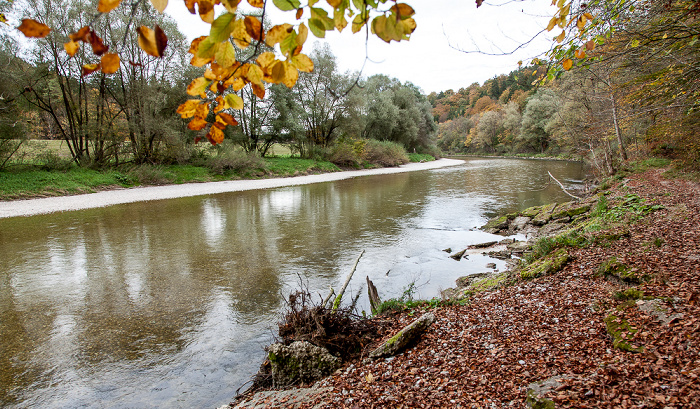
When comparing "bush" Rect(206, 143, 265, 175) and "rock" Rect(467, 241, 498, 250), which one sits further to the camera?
"bush" Rect(206, 143, 265, 175)

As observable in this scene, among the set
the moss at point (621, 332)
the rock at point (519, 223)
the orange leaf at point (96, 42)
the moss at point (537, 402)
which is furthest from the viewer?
the rock at point (519, 223)

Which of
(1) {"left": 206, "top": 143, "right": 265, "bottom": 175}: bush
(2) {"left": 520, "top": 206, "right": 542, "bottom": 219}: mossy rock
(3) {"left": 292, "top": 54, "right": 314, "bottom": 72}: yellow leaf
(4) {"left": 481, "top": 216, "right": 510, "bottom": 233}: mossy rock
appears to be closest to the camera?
(3) {"left": 292, "top": 54, "right": 314, "bottom": 72}: yellow leaf

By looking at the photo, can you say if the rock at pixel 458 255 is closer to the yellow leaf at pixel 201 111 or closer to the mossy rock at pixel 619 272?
the mossy rock at pixel 619 272

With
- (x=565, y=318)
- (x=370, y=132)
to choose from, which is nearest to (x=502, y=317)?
(x=565, y=318)

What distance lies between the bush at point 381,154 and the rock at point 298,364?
116ft

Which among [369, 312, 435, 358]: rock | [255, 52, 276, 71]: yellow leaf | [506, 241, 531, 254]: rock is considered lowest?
[506, 241, 531, 254]: rock

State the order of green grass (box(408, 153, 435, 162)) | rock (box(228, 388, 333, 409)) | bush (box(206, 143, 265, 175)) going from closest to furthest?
rock (box(228, 388, 333, 409)), bush (box(206, 143, 265, 175)), green grass (box(408, 153, 435, 162))

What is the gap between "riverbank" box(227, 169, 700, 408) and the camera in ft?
7.30

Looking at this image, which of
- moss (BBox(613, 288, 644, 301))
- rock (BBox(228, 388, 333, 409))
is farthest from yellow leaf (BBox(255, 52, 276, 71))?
moss (BBox(613, 288, 644, 301))

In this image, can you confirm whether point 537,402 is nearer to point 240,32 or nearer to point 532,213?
point 240,32

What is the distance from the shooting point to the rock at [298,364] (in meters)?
3.51

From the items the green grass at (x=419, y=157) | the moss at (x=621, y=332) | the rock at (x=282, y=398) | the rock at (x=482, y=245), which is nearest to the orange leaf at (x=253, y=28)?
the rock at (x=282, y=398)

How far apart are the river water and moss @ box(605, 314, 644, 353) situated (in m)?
3.08

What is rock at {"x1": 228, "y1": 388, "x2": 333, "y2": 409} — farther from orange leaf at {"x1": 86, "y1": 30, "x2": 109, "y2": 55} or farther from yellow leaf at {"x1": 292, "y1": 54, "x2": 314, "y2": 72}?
orange leaf at {"x1": 86, "y1": 30, "x2": 109, "y2": 55}
